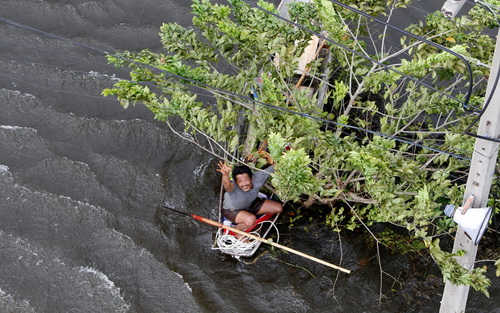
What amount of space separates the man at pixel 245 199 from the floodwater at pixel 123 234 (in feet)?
1.96

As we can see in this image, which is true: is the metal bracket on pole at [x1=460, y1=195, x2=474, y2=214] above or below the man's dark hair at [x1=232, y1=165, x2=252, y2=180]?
above

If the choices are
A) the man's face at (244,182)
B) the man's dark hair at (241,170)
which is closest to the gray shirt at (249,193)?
the man's face at (244,182)

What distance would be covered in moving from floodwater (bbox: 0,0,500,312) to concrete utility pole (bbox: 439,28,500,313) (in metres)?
1.87

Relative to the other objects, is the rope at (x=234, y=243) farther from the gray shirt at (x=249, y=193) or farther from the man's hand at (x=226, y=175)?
the man's hand at (x=226, y=175)

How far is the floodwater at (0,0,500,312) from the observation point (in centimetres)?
874

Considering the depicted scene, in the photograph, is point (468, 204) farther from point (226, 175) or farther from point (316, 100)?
point (226, 175)

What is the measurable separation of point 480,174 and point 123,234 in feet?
17.5

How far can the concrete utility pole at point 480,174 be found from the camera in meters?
6.03

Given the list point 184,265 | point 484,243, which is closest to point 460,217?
point 484,243

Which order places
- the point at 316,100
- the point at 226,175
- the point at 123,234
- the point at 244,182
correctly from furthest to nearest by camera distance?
the point at 123,234
the point at 244,182
the point at 226,175
the point at 316,100

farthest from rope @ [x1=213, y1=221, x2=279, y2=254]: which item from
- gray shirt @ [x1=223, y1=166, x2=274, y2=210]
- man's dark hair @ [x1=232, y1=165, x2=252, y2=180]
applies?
man's dark hair @ [x1=232, y1=165, x2=252, y2=180]

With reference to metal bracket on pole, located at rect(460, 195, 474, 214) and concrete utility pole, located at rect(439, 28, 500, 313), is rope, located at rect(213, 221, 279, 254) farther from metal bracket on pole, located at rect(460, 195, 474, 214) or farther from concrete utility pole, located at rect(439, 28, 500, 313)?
metal bracket on pole, located at rect(460, 195, 474, 214)

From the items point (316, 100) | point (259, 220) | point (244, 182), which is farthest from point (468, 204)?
point (259, 220)

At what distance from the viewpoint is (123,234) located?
30.8 feet
